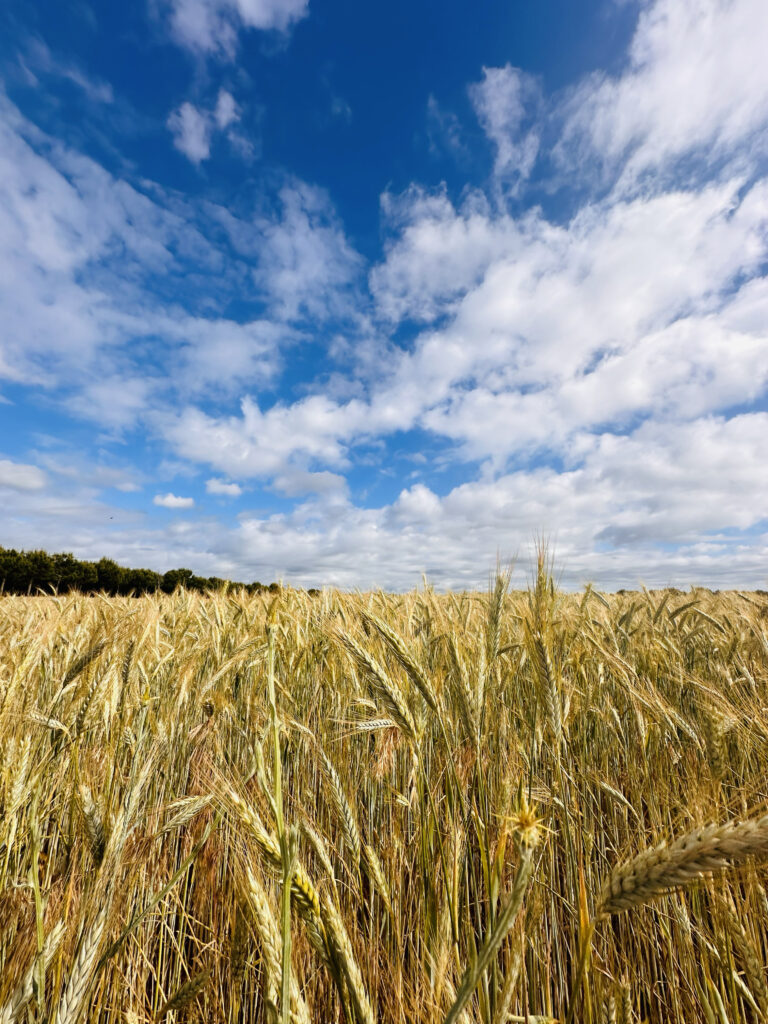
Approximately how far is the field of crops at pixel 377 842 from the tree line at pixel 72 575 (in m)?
13.0

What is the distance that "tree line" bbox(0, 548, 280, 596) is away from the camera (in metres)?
16.9

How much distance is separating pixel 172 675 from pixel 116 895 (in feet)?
5.07

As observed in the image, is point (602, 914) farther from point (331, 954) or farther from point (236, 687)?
point (236, 687)

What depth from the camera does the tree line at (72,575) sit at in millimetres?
16859

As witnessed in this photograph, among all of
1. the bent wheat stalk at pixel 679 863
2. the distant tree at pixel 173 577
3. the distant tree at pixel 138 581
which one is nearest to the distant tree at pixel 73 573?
the distant tree at pixel 138 581

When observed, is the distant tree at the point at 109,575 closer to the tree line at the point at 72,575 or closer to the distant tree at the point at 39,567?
the tree line at the point at 72,575

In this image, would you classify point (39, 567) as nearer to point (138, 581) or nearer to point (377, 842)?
point (138, 581)

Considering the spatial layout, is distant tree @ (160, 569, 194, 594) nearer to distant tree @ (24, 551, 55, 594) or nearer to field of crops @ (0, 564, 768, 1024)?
distant tree @ (24, 551, 55, 594)

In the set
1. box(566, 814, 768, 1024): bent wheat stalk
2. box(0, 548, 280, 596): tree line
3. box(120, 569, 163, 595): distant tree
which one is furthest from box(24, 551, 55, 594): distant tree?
box(566, 814, 768, 1024): bent wheat stalk

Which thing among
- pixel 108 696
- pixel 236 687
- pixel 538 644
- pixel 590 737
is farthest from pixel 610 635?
pixel 108 696

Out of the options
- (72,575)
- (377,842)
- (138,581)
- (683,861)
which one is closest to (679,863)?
(683,861)

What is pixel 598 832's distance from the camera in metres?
2.38

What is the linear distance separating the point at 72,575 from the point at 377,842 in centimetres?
1964

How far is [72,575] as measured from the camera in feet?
59.2
